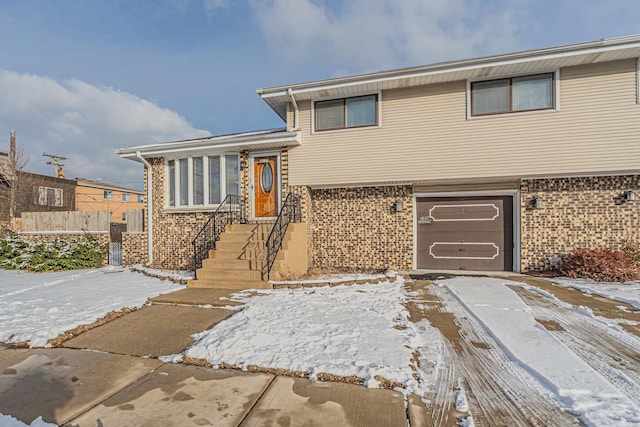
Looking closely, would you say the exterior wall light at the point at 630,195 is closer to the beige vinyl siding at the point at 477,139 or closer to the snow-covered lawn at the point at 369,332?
the beige vinyl siding at the point at 477,139

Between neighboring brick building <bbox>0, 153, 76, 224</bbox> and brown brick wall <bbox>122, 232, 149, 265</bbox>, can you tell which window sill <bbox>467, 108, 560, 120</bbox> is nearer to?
brown brick wall <bbox>122, 232, 149, 265</bbox>

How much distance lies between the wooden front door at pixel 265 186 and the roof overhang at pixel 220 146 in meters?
0.41

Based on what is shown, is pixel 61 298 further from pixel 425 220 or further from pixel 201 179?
pixel 425 220

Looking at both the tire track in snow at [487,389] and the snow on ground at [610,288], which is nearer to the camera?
the tire track in snow at [487,389]

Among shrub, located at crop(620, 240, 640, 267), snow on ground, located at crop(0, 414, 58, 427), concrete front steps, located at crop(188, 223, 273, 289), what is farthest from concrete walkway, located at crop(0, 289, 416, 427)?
shrub, located at crop(620, 240, 640, 267)

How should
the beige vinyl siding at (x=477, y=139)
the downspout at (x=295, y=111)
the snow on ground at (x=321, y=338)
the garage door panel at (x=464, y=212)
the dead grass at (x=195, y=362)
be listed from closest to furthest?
1. the snow on ground at (x=321, y=338)
2. the dead grass at (x=195, y=362)
3. the beige vinyl siding at (x=477, y=139)
4. the garage door panel at (x=464, y=212)
5. the downspout at (x=295, y=111)

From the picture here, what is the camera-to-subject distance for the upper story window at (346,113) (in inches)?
314

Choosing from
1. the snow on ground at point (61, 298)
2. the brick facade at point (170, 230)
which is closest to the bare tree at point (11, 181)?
the snow on ground at point (61, 298)

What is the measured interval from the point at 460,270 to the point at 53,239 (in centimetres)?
1279

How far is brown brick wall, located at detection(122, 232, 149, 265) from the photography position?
9219 millimetres

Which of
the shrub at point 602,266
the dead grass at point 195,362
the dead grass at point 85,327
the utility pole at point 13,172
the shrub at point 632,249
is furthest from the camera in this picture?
the utility pole at point 13,172

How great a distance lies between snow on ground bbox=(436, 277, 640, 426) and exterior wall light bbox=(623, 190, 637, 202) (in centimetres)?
440

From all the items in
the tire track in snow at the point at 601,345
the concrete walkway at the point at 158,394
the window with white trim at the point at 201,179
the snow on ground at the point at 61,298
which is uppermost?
the window with white trim at the point at 201,179

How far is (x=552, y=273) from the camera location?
24.0ft
